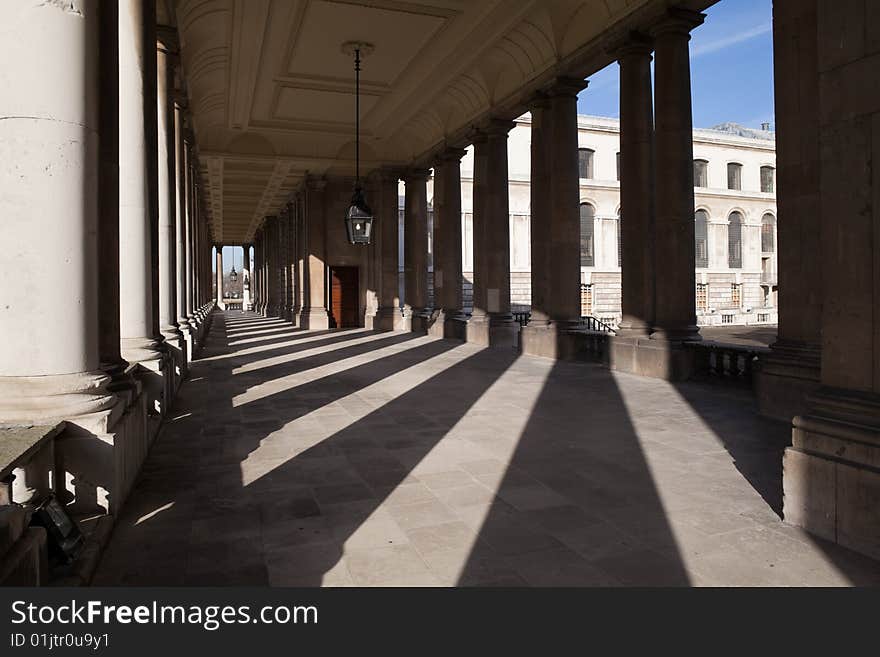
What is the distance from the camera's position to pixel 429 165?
28.0m

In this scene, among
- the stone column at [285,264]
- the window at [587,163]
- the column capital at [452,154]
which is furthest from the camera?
the window at [587,163]

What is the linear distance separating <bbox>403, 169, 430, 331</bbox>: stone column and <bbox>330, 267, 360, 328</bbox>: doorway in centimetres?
419

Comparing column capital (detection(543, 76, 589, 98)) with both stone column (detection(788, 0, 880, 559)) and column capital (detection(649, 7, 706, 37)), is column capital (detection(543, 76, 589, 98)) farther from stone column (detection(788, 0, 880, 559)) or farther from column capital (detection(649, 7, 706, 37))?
stone column (detection(788, 0, 880, 559))

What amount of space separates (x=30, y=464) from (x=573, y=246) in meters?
15.2

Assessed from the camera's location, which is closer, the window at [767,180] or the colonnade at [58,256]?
the colonnade at [58,256]

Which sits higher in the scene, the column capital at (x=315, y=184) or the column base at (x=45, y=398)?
the column capital at (x=315, y=184)

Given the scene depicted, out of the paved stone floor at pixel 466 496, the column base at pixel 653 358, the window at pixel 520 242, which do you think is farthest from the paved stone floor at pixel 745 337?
the window at pixel 520 242

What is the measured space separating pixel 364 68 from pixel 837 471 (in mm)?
18885

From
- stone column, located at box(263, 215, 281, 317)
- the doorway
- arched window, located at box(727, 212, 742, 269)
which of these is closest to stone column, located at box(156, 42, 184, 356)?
the doorway

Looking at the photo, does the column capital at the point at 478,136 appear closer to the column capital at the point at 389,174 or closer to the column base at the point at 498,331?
the column base at the point at 498,331

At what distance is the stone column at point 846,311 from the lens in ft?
14.8

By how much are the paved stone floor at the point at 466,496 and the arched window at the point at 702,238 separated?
44.1 m

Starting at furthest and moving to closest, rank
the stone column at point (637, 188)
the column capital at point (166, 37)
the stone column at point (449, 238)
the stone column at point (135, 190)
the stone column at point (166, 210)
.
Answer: the stone column at point (449, 238)
the stone column at point (637, 188)
the column capital at point (166, 37)
the stone column at point (166, 210)
the stone column at point (135, 190)

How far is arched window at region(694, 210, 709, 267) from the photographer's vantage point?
51812 mm
